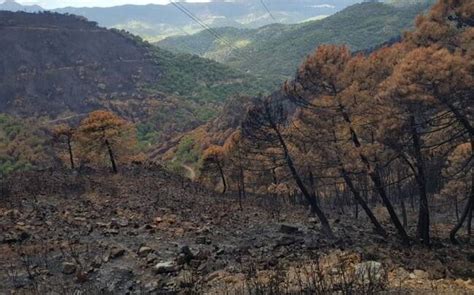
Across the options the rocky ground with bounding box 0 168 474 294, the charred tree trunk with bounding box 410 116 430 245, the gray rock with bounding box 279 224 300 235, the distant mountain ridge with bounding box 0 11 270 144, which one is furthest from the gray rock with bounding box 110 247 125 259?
the distant mountain ridge with bounding box 0 11 270 144

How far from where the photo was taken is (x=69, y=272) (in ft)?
44.0

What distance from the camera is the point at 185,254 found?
13969mm

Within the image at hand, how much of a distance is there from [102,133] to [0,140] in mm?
54929

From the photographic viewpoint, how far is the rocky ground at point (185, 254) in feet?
35.9

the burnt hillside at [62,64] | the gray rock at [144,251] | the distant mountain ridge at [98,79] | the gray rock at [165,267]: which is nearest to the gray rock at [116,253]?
the gray rock at [144,251]

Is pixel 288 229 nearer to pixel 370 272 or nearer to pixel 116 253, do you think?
pixel 116 253

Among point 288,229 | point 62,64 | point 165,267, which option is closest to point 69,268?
point 165,267

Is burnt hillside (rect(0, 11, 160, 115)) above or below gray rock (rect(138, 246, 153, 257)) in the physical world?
above

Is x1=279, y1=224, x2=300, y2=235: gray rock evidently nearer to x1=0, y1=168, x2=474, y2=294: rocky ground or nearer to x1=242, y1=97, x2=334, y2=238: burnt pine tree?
x1=0, y1=168, x2=474, y2=294: rocky ground

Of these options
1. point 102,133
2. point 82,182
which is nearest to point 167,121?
point 102,133

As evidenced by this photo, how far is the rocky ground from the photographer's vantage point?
35.9 ft

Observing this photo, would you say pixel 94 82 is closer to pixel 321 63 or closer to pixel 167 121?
pixel 167 121

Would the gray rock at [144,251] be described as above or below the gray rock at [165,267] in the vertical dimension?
below

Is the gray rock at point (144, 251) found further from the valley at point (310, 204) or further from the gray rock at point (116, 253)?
the gray rock at point (116, 253)
